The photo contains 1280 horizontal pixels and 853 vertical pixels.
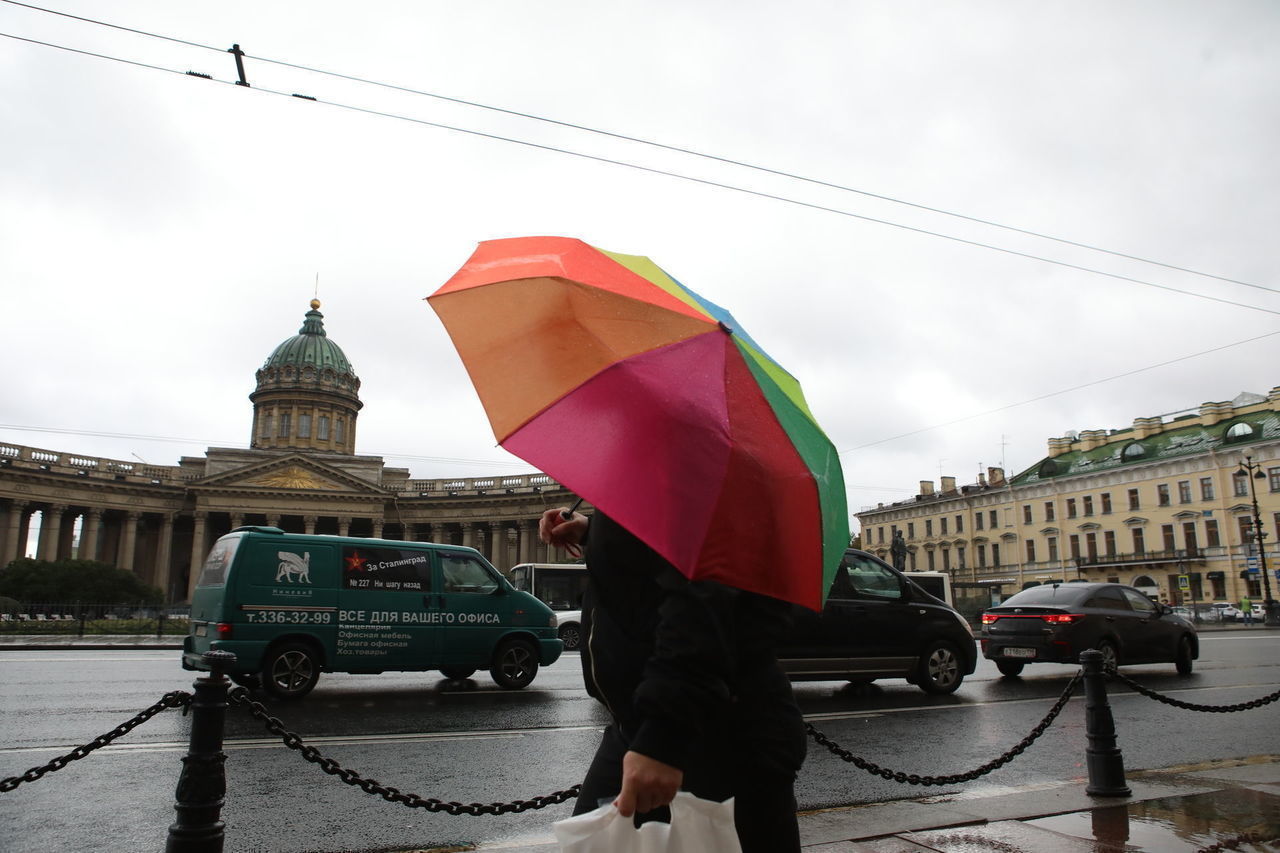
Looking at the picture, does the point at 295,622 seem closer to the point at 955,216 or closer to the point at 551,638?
the point at 551,638

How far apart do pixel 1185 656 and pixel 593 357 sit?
15.6 metres

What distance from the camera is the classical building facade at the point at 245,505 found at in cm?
6750

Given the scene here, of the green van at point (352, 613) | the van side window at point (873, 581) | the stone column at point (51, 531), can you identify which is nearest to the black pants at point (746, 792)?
the green van at point (352, 613)

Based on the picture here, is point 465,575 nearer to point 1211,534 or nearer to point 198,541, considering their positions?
point 1211,534

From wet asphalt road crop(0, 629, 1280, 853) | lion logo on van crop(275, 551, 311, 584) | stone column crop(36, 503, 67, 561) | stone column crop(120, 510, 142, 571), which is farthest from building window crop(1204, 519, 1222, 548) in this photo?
stone column crop(36, 503, 67, 561)

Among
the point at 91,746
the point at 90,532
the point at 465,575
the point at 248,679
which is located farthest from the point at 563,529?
the point at 90,532

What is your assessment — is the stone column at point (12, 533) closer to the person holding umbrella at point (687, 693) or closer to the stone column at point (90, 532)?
the stone column at point (90, 532)

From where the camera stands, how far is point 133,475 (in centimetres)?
7162

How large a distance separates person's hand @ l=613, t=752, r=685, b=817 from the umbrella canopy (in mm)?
453

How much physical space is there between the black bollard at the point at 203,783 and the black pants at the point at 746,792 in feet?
6.71

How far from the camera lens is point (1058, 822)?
514 centimetres

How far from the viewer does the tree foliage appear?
155 feet

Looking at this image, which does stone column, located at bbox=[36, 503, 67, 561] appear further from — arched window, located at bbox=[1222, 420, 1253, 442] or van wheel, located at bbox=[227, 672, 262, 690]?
arched window, located at bbox=[1222, 420, 1253, 442]

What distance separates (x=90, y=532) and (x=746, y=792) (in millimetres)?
77801
